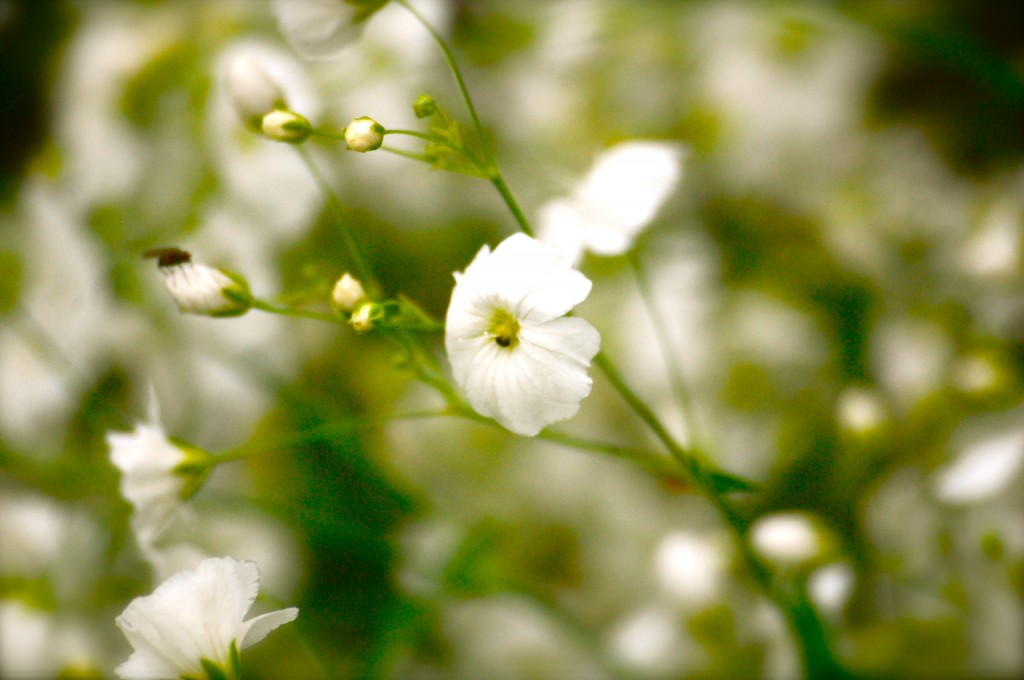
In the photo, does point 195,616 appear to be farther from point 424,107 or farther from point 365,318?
point 424,107

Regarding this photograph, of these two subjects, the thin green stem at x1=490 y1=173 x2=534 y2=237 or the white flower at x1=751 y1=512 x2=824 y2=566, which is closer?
the thin green stem at x1=490 y1=173 x2=534 y2=237

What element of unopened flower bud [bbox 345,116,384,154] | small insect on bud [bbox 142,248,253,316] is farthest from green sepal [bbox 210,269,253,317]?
unopened flower bud [bbox 345,116,384,154]

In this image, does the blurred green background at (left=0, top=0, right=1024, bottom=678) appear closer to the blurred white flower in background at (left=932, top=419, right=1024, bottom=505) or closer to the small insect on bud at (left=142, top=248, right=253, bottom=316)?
the blurred white flower in background at (left=932, top=419, right=1024, bottom=505)

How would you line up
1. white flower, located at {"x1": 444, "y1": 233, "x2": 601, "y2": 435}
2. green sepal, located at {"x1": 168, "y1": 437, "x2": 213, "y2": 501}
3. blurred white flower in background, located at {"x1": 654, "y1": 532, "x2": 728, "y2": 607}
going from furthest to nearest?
blurred white flower in background, located at {"x1": 654, "y1": 532, "x2": 728, "y2": 607} < green sepal, located at {"x1": 168, "y1": 437, "x2": 213, "y2": 501} < white flower, located at {"x1": 444, "y1": 233, "x2": 601, "y2": 435}

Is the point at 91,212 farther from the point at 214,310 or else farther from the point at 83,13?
the point at 214,310

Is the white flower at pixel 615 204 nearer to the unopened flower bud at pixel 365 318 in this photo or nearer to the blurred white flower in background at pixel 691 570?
the unopened flower bud at pixel 365 318

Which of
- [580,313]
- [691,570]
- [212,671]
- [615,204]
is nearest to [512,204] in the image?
[615,204]

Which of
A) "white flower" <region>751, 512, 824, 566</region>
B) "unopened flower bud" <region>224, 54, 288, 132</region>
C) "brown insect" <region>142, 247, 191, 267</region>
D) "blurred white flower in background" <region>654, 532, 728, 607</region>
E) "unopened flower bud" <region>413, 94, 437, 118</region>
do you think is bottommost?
"blurred white flower in background" <region>654, 532, 728, 607</region>
